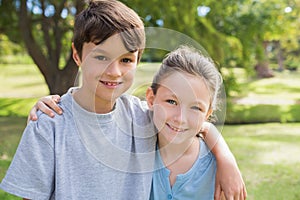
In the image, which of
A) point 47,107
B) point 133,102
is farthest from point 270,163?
point 47,107

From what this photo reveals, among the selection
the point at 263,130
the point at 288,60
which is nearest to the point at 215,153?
the point at 263,130

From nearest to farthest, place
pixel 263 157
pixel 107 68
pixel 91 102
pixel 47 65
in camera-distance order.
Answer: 1. pixel 107 68
2. pixel 91 102
3. pixel 263 157
4. pixel 47 65

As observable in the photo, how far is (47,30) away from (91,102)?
26.4 ft

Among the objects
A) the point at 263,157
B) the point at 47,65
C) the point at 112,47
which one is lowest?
the point at 47,65

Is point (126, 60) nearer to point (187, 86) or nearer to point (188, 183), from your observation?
point (187, 86)

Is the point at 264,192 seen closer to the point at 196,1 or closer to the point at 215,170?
the point at 215,170

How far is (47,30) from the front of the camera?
941cm

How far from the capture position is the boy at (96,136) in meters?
1.64

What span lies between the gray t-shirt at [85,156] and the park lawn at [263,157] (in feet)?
6.05

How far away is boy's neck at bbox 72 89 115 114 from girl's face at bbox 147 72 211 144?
212mm

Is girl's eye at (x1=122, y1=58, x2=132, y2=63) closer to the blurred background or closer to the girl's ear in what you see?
the girl's ear

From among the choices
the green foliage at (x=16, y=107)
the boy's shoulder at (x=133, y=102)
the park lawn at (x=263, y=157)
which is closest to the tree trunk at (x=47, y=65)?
the park lawn at (x=263, y=157)

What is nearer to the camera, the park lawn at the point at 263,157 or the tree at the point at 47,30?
the park lawn at the point at 263,157

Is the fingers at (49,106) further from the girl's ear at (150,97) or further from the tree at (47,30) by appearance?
the tree at (47,30)
